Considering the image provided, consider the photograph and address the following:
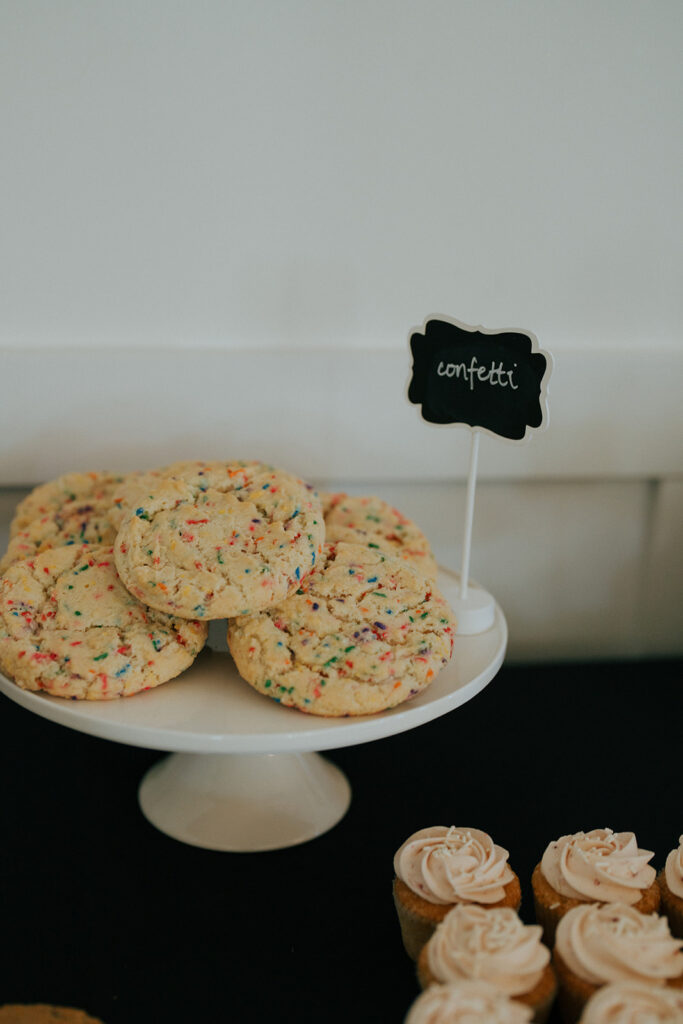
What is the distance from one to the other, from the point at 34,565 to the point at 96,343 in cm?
48

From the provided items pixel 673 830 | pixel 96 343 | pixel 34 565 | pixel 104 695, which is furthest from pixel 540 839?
pixel 96 343

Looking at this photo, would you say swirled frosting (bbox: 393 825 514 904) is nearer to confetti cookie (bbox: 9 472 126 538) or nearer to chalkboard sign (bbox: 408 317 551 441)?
chalkboard sign (bbox: 408 317 551 441)

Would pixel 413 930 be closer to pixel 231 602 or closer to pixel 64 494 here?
pixel 231 602

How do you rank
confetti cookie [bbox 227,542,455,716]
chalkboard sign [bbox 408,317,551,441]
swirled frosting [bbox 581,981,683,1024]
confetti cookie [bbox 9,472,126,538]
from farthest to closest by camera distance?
confetti cookie [bbox 9,472,126,538], chalkboard sign [bbox 408,317,551,441], confetti cookie [bbox 227,542,455,716], swirled frosting [bbox 581,981,683,1024]

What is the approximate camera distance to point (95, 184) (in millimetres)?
1276

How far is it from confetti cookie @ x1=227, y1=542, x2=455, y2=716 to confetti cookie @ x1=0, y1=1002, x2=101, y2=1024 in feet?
1.15

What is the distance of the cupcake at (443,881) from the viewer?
0.82m

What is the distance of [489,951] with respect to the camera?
0.72 metres

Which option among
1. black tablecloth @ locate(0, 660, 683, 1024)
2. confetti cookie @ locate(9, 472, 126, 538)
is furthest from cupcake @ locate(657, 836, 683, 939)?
confetti cookie @ locate(9, 472, 126, 538)

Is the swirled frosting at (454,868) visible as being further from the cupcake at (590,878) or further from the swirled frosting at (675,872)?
the swirled frosting at (675,872)

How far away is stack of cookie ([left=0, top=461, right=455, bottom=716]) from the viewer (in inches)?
34.9

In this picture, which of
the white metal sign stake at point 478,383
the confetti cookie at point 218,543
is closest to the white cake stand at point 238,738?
the confetti cookie at point 218,543

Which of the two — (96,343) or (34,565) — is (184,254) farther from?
(34,565)

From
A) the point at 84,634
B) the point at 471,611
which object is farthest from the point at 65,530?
the point at 471,611
